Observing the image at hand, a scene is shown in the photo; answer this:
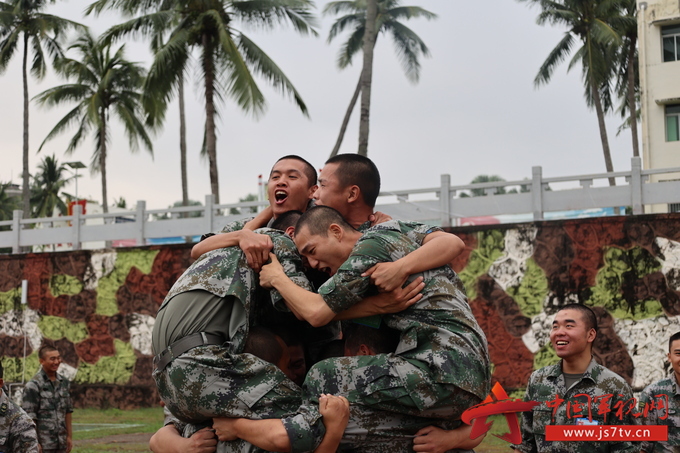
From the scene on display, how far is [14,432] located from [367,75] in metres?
12.7

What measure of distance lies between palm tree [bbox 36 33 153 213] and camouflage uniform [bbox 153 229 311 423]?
85.7 feet

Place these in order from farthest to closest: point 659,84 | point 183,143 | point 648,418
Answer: point 183,143
point 659,84
point 648,418

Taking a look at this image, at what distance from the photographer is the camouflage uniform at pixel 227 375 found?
345 cm

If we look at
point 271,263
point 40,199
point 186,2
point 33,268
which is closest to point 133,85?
point 186,2

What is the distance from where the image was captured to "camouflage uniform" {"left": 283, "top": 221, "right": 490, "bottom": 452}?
3.39m

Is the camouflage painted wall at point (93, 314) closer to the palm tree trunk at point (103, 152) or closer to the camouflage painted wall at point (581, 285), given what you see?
the camouflage painted wall at point (581, 285)

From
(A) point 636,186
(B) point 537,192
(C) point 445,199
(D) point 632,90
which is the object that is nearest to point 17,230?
(C) point 445,199

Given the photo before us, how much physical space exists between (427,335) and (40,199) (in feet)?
149

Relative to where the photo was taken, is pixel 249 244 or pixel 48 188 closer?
pixel 249 244

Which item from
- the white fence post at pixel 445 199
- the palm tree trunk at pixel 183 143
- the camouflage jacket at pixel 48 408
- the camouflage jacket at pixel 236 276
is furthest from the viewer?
the palm tree trunk at pixel 183 143

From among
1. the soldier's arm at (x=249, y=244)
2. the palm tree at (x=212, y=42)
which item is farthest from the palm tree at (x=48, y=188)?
the soldier's arm at (x=249, y=244)

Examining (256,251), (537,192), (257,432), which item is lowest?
(257,432)

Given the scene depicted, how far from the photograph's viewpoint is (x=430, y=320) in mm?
3496

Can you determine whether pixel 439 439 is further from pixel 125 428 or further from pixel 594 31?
pixel 594 31
